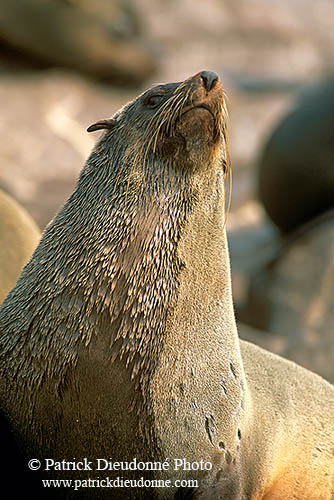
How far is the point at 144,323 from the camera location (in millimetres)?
3090

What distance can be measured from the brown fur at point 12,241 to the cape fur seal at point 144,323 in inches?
31.6

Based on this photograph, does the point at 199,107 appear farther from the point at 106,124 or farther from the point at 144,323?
the point at 144,323

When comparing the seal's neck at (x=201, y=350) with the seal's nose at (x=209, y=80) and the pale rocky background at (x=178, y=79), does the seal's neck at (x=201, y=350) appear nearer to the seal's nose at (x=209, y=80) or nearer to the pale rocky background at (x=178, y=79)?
the seal's nose at (x=209, y=80)

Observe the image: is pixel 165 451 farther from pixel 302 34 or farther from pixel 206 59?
pixel 302 34

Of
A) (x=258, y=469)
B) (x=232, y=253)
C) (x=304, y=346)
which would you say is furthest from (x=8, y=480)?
(x=232, y=253)

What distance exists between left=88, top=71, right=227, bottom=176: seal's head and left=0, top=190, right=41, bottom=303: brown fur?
44.9 inches

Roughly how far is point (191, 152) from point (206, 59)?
12900 mm

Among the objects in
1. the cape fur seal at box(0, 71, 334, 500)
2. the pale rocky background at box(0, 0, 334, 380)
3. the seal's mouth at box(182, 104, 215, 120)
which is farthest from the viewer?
the pale rocky background at box(0, 0, 334, 380)

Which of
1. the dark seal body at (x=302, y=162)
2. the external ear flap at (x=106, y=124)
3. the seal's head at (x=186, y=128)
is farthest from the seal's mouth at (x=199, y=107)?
the dark seal body at (x=302, y=162)

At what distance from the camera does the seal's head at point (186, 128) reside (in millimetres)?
3201

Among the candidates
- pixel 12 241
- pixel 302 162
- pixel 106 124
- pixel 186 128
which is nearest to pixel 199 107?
pixel 186 128

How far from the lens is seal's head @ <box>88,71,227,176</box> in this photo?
3201 millimetres

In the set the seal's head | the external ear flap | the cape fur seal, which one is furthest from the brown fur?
the seal's head

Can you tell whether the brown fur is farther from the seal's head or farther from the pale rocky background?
the pale rocky background
